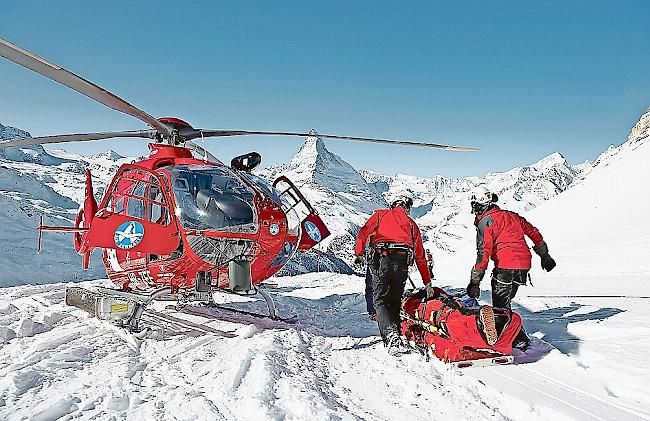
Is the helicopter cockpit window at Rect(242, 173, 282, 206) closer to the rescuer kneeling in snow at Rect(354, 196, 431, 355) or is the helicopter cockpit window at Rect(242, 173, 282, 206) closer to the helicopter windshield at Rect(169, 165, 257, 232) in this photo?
the helicopter windshield at Rect(169, 165, 257, 232)

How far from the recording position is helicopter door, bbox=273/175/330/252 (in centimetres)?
774

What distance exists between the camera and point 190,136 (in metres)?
8.41

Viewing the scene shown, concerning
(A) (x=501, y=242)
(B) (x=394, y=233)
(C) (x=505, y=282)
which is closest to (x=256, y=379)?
(B) (x=394, y=233)

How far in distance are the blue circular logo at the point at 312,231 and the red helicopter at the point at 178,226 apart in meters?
0.02

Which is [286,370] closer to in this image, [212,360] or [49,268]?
[212,360]

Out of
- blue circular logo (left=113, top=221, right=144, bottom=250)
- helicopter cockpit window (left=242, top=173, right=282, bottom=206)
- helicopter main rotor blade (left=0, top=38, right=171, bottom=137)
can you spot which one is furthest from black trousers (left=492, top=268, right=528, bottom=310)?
helicopter main rotor blade (left=0, top=38, right=171, bottom=137)

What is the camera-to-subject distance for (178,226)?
6406mm

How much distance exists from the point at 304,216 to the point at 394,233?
2.29 metres

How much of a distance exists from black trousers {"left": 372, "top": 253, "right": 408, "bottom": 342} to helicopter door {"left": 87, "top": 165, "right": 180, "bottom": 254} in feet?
8.83

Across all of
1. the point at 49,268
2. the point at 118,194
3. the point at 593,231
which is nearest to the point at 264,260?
the point at 118,194

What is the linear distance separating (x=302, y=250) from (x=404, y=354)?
2986 mm

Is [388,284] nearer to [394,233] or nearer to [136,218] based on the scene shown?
[394,233]

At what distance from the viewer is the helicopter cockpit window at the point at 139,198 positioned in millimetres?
6762

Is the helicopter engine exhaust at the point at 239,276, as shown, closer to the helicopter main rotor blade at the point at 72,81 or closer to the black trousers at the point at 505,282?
the helicopter main rotor blade at the point at 72,81
